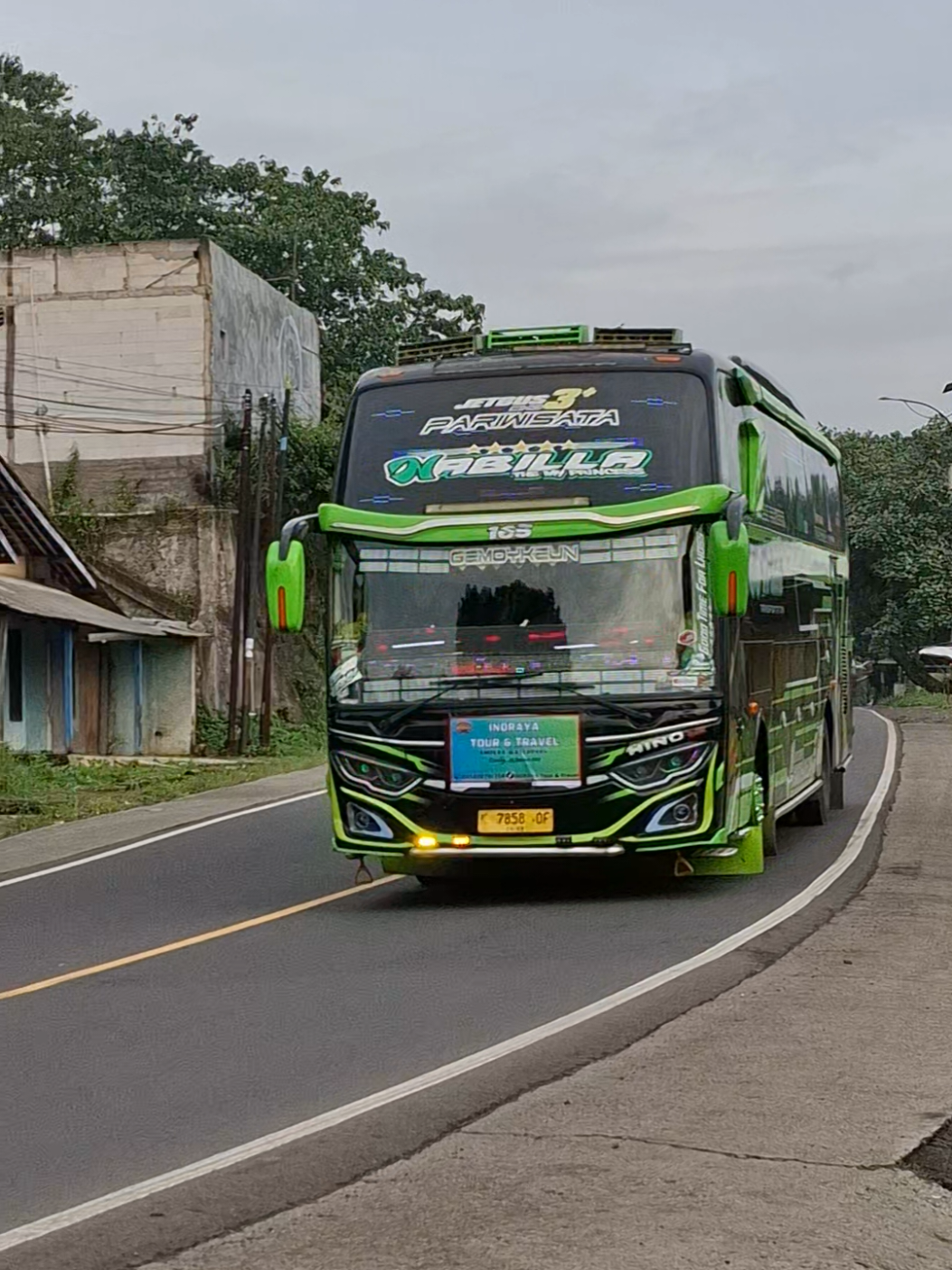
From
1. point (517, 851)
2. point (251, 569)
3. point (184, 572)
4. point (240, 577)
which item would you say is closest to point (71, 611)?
point (240, 577)

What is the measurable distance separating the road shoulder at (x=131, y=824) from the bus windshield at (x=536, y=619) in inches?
216

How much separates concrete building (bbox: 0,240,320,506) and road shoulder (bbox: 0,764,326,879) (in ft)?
50.4

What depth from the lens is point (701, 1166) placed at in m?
6.59

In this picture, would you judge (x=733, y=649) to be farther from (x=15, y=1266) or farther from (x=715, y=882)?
(x=15, y=1266)

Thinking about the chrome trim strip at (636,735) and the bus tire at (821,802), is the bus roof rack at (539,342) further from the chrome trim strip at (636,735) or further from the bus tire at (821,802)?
the bus tire at (821,802)

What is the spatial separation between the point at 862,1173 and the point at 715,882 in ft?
28.0

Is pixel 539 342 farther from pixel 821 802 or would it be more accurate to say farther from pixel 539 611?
pixel 821 802

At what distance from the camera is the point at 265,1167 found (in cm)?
668

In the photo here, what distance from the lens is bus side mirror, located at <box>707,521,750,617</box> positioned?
13.4 meters

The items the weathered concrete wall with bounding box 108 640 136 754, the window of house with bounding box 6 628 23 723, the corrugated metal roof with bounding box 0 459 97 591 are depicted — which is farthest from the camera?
the weathered concrete wall with bounding box 108 640 136 754

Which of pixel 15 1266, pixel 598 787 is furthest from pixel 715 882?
pixel 15 1266

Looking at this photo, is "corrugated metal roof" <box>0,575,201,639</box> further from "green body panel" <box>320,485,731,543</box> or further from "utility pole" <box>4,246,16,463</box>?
"green body panel" <box>320,485,731,543</box>

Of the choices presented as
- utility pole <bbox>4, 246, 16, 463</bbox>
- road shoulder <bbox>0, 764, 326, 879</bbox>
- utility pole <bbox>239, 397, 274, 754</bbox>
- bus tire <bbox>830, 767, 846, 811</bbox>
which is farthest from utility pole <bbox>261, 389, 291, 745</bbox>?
bus tire <bbox>830, 767, 846, 811</bbox>

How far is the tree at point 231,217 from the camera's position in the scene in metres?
57.9
